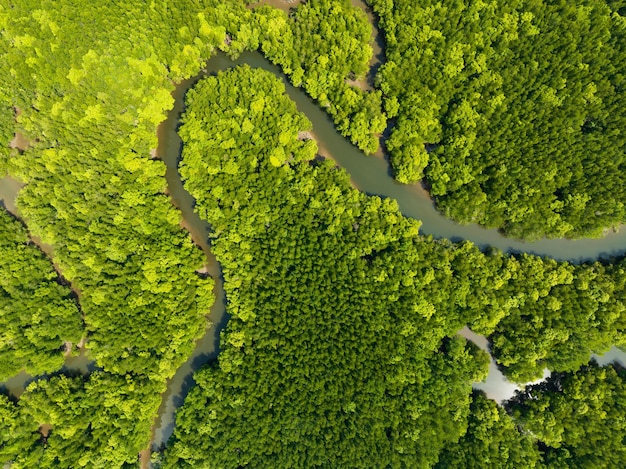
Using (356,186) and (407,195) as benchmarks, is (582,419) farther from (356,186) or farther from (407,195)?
(356,186)

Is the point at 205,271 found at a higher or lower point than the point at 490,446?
higher


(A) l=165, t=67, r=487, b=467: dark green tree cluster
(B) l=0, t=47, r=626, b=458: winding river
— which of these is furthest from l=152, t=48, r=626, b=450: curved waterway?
(A) l=165, t=67, r=487, b=467: dark green tree cluster

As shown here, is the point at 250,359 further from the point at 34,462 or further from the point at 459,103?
the point at 459,103

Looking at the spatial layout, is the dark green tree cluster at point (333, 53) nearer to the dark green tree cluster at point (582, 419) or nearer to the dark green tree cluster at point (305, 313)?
the dark green tree cluster at point (305, 313)

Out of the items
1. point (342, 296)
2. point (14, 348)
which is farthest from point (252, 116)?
point (14, 348)

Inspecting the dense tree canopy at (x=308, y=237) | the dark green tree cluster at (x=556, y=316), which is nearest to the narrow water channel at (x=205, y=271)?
the dense tree canopy at (x=308, y=237)

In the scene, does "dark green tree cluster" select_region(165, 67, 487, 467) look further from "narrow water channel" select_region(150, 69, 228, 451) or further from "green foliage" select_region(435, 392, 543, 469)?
"narrow water channel" select_region(150, 69, 228, 451)

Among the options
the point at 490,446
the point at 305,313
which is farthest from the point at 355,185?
the point at 490,446
